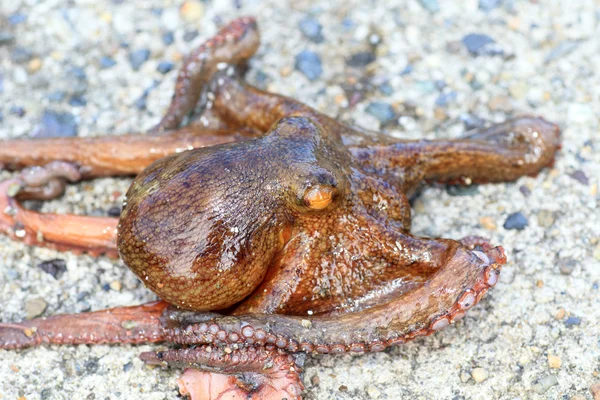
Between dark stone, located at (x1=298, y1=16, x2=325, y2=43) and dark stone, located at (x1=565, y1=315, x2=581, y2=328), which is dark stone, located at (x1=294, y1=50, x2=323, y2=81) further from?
dark stone, located at (x1=565, y1=315, x2=581, y2=328)

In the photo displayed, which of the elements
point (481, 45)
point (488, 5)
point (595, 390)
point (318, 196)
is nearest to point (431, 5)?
point (488, 5)

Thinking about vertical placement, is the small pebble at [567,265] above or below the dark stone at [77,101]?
below

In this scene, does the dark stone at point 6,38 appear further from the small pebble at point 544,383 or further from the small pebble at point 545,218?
the small pebble at point 544,383

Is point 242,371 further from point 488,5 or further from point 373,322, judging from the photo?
point 488,5

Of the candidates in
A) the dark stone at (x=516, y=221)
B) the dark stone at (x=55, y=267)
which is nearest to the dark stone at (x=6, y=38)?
the dark stone at (x=55, y=267)

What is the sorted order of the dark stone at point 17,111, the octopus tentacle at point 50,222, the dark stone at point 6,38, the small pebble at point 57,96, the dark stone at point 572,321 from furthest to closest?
the dark stone at point 6,38 → the small pebble at point 57,96 → the dark stone at point 17,111 → the octopus tentacle at point 50,222 → the dark stone at point 572,321

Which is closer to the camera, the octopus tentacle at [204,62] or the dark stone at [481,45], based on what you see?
the octopus tentacle at [204,62]

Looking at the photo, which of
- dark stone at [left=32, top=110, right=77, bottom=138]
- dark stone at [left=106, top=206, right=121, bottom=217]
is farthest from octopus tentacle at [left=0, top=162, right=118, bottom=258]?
dark stone at [left=32, top=110, right=77, bottom=138]
